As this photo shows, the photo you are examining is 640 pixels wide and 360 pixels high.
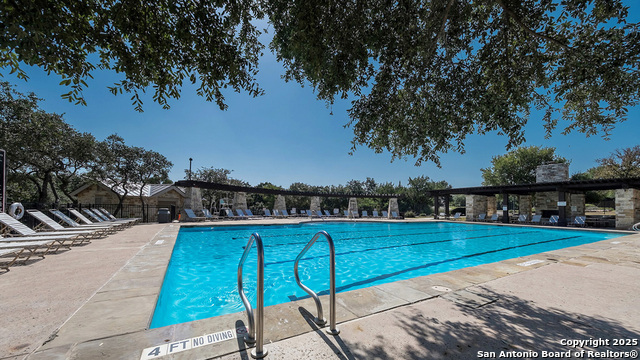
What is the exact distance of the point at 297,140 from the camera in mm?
28422

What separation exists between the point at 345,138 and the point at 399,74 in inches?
67.9

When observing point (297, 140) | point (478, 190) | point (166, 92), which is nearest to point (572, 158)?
point (478, 190)

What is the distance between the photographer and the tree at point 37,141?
11703 millimetres

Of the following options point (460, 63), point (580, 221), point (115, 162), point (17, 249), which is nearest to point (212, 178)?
point (115, 162)

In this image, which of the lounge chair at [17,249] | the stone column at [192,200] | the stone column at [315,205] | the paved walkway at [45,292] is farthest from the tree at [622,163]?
the lounge chair at [17,249]

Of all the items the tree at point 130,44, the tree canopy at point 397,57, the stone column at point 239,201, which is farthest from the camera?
the stone column at point 239,201

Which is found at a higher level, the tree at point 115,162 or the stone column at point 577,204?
the tree at point 115,162

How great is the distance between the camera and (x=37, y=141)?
12.0m

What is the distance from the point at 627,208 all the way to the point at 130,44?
2488cm

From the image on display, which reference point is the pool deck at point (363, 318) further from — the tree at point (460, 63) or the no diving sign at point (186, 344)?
the tree at point (460, 63)

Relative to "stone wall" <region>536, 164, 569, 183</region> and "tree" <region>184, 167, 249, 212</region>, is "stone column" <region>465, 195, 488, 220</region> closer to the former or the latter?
"stone wall" <region>536, 164, 569, 183</region>

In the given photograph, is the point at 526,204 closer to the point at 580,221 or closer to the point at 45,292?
the point at 580,221

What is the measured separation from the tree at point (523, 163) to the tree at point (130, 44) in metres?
35.3

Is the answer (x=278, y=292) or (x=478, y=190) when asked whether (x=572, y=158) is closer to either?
(x=478, y=190)
